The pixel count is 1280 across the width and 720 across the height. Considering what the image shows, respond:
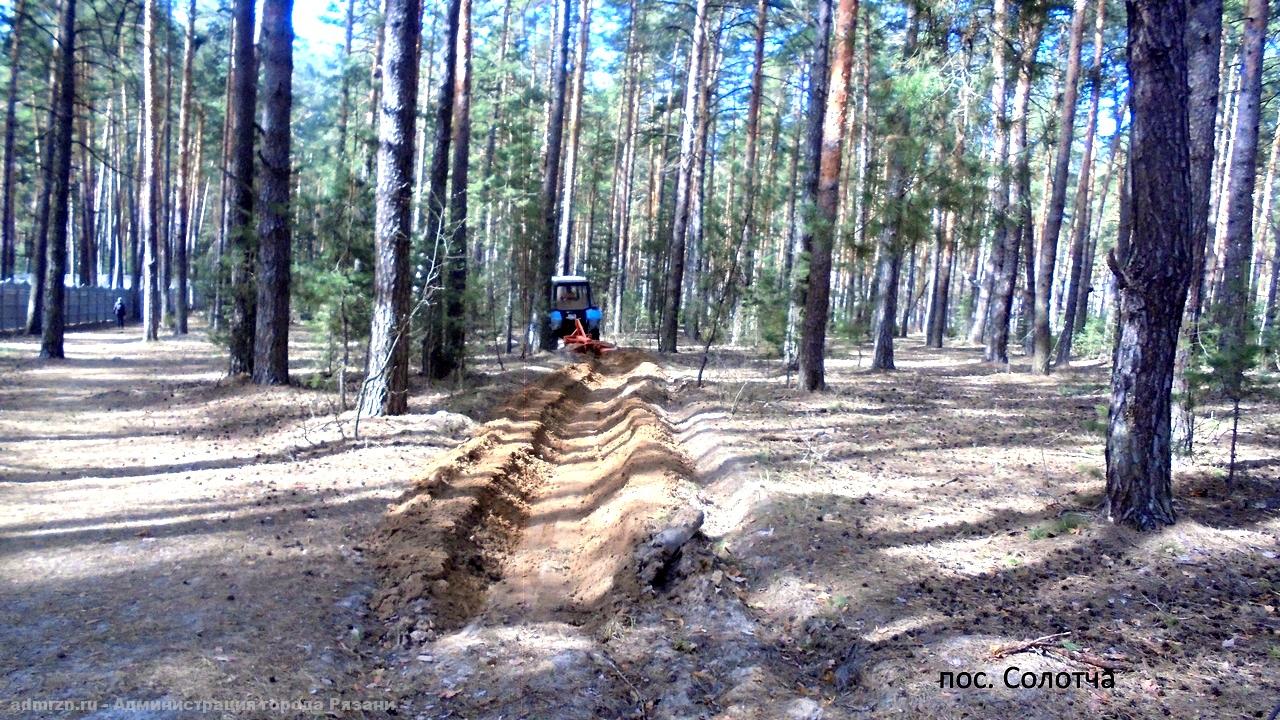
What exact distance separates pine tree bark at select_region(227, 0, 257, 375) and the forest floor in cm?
339

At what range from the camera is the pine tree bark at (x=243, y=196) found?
15.2 metres

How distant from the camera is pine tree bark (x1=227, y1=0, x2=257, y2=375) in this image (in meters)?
15.2

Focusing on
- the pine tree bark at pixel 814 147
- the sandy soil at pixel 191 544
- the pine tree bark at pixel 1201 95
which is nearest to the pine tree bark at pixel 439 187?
the sandy soil at pixel 191 544

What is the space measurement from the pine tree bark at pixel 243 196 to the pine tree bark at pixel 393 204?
4.59 metres

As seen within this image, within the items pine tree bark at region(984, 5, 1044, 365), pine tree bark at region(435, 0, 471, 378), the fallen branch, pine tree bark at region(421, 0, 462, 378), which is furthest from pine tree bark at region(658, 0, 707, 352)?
the fallen branch

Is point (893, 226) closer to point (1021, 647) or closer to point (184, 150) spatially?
point (1021, 647)

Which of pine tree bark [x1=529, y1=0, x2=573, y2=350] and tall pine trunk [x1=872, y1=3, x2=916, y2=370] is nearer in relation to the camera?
tall pine trunk [x1=872, y1=3, x2=916, y2=370]

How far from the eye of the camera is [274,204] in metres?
13.7

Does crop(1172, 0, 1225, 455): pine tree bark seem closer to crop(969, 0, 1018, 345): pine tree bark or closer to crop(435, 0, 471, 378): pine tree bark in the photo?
crop(969, 0, 1018, 345): pine tree bark

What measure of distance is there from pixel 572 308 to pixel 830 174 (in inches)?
549

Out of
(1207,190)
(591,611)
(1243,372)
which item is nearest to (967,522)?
(1243,372)

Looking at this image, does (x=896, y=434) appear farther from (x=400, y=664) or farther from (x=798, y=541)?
(x=400, y=664)

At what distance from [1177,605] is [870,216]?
12.9 metres

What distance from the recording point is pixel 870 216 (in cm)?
1753
